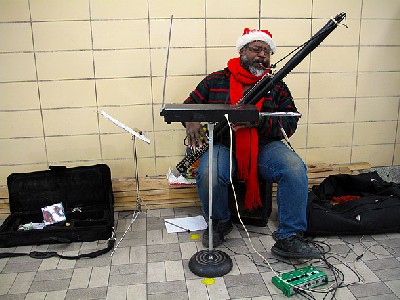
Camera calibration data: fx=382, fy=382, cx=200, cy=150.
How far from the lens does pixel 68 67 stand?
2.39m

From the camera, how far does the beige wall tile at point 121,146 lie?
254cm

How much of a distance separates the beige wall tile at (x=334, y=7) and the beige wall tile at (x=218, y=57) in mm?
601

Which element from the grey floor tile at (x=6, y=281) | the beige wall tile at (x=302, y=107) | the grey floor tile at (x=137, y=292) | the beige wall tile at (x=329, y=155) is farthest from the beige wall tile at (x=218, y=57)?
the grey floor tile at (x=6, y=281)

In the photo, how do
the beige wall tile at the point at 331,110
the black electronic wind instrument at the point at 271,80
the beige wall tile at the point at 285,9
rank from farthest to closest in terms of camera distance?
the beige wall tile at the point at 331,110 → the beige wall tile at the point at 285,9 → the black electronic wind instrument at the point at 271,80

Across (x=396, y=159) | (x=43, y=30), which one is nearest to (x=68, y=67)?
(x=43, y=30)

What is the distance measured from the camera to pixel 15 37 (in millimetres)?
2311

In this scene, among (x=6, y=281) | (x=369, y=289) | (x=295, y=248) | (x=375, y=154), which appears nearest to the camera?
(x=369, y=289)

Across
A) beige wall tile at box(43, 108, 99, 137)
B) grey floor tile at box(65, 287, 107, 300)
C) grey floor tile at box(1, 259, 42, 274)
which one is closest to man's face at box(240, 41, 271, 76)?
beige wall tile at box(43, 108, 99, 137)

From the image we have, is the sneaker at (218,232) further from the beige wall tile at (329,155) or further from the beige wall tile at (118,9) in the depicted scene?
the beige wall tile at (118,9)

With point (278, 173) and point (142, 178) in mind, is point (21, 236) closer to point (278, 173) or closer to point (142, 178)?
point (142, 178)

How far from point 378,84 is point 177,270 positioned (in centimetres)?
193

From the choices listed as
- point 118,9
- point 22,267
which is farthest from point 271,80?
point 22,267

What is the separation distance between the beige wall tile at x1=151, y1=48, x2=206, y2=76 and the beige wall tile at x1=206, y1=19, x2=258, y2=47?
0.11 meters

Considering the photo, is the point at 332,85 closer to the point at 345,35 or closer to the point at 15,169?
the point at 345,35
